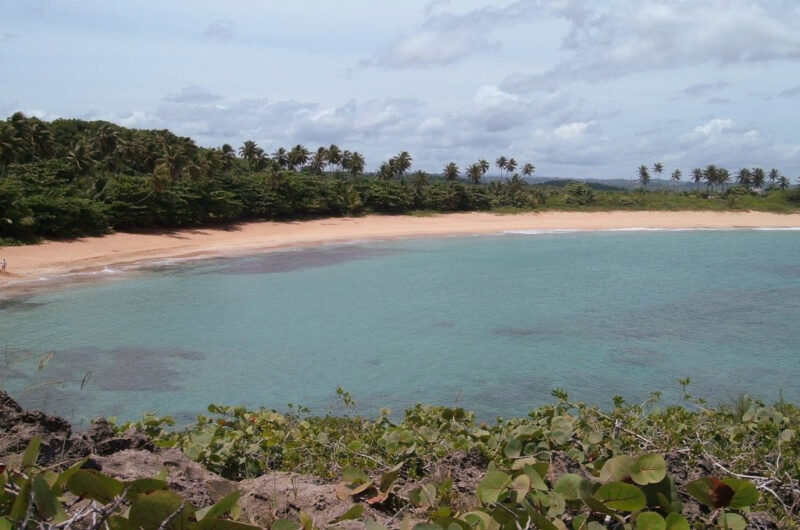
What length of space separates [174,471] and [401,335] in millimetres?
13853

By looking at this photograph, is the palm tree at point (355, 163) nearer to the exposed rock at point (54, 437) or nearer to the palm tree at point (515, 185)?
the palm tree at point (515, 185)

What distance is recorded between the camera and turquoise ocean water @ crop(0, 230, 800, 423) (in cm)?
1249

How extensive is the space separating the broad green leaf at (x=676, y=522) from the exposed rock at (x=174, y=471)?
200 centimetres

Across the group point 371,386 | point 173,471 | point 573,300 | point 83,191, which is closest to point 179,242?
point 83,191

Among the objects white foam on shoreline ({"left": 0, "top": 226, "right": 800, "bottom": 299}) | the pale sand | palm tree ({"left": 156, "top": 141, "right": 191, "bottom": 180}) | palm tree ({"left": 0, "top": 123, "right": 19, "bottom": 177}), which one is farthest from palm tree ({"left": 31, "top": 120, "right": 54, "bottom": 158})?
white foam on shoreline ({"left": 0, "top": 226, "right": 800, "bottom": 299})

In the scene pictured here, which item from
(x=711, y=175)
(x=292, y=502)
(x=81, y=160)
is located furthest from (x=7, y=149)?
(x=711, y=175)

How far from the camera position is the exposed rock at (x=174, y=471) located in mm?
3400

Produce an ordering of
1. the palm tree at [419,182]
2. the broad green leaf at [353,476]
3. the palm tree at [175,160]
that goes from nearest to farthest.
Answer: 1. the broad green leaf at [353,476]
2. the palm tree at [175,160]
3. the palm tree at [419,182]

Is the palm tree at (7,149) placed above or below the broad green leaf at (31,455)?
above

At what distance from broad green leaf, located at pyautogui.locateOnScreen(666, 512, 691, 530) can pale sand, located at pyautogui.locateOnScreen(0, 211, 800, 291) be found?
1042 inches

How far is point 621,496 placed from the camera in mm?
2582

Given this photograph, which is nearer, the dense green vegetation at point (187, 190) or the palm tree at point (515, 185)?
the dense green vegetation at point (187, 190)

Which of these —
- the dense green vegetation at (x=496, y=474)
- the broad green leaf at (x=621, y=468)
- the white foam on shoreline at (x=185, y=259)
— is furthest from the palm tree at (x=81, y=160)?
the broad green leaf at (x=621, y=468)

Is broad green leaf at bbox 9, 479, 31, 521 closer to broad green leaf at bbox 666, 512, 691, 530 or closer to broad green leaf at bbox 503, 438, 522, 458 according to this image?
broad green leaf at bbox 666, 512, 691, 530
